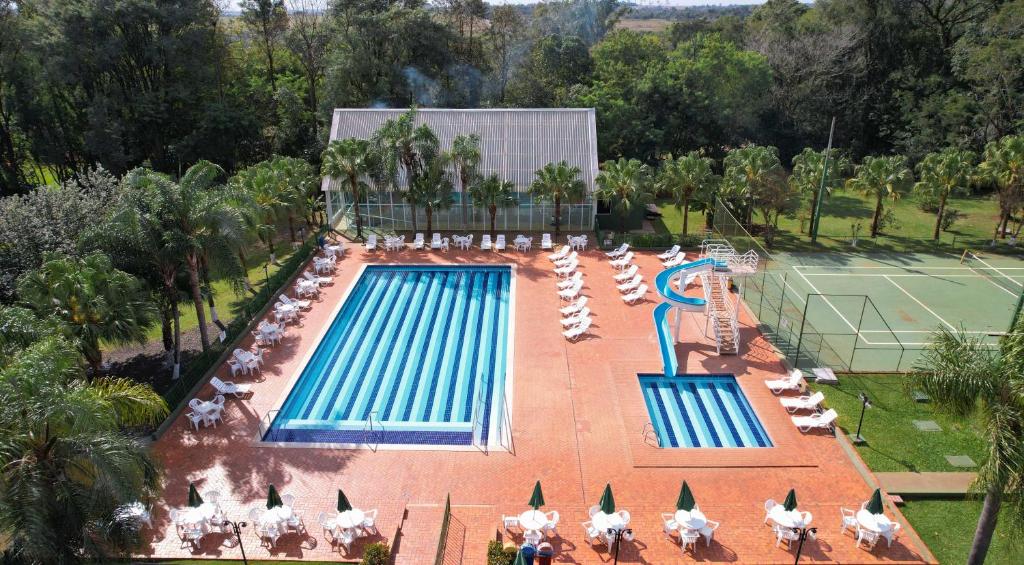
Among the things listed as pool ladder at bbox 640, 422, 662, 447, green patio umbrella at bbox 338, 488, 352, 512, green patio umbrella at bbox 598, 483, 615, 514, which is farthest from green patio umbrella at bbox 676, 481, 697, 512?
green patio umbrella at bbox 338, 488, 352, 512

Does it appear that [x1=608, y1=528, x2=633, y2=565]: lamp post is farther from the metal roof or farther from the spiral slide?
the metal roof

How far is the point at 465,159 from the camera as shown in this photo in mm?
30250

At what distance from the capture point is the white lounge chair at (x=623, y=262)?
2819cm

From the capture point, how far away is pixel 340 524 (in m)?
13.2

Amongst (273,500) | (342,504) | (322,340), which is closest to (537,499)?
(342,504)

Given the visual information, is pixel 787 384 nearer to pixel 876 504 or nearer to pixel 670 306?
pixel 670 306

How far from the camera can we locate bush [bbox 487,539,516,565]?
40.5 ft

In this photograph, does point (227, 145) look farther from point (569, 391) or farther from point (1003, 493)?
point (1003, 493)

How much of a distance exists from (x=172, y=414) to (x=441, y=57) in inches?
1408

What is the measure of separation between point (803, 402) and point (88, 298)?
19.3m

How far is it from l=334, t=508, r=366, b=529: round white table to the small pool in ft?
26.7

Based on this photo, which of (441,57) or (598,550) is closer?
(598,550)

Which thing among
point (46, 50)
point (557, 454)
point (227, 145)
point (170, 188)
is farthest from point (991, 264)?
point (46, 50)

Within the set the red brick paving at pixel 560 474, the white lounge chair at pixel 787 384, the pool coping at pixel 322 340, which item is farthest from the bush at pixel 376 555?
the white lounge chair at pixel 787 384
